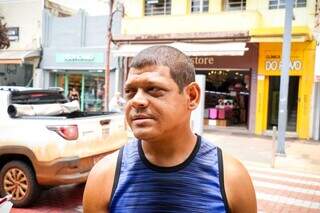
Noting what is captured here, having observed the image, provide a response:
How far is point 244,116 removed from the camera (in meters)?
18.3

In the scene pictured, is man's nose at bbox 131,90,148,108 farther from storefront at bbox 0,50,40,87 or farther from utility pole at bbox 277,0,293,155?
storefront at bbox 0,50,40,87

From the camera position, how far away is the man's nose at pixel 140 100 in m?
1.38

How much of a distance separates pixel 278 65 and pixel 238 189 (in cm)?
1533

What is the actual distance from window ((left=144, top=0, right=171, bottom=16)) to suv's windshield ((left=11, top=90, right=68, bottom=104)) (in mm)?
12254

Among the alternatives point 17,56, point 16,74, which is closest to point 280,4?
point 17,56

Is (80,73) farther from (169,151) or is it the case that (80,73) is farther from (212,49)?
(169,151)

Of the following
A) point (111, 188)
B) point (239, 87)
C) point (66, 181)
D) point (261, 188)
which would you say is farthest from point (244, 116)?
point (111, 188)

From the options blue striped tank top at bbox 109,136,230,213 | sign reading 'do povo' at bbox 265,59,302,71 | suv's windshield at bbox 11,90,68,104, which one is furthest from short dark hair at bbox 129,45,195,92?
sign reading 'do povo' at bbox 265,59,302,71

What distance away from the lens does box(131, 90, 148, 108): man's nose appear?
1.38 metres

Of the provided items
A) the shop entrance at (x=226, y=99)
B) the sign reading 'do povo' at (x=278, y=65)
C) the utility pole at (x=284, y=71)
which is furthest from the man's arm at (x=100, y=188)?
the shop entrance at (x=226, y=99)

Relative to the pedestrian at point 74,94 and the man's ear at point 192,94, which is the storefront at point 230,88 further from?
the man's ear at point 192,94

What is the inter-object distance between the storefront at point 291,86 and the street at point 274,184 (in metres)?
2.11

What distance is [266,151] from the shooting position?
40.6 ft

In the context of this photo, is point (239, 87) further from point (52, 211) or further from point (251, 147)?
point (52, 211)
